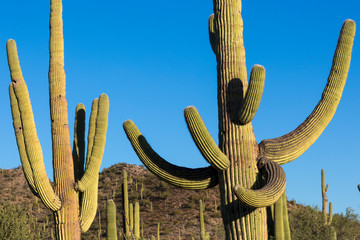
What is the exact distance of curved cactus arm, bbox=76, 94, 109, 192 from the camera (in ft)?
32.4

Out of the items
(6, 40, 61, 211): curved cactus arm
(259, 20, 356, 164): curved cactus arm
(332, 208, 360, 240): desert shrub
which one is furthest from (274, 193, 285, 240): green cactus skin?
(332, 208, 360, 240): desert shrub

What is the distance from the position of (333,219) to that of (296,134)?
22758 mm

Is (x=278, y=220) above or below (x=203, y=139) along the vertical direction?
above

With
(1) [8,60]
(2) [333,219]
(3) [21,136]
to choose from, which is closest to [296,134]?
(3) [21,136]

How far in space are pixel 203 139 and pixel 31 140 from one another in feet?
14.1

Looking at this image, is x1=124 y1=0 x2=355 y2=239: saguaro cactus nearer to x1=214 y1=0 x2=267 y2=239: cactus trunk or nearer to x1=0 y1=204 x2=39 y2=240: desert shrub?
x1=214 y1=0 x2=267 y2=239: cactus trunk

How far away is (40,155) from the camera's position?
9.64 m

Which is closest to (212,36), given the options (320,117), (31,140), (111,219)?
(320,117)

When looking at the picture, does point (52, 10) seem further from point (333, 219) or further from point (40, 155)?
point (333, 219)

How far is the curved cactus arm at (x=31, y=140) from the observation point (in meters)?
9.41

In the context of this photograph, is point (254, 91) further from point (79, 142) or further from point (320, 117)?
point (79, 142)

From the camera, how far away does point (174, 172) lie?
22.4ft

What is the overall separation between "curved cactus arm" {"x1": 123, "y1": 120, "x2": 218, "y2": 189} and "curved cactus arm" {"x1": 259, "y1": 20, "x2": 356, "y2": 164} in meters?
0.74

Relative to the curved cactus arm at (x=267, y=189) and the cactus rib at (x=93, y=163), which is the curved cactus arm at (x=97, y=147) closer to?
the cactus rib at (x=93, y=163)
